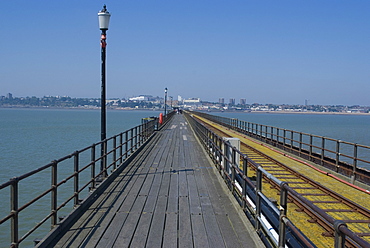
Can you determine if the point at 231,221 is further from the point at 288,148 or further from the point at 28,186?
the point at 288,148

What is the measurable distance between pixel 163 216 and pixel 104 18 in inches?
266

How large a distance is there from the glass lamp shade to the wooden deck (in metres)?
4.53

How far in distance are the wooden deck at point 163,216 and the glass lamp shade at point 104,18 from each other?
453cm

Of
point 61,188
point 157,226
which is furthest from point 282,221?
point 61,188

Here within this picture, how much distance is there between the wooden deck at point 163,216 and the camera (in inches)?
239

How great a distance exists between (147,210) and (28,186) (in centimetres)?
1319

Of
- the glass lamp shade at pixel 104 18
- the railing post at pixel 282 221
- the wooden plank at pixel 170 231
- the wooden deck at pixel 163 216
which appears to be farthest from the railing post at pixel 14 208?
the glass lamp shade at pixel 104 18

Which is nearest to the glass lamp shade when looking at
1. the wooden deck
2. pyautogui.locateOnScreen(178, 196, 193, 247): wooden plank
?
the wooden deck

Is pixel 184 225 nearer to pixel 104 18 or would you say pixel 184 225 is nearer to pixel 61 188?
pixel 104 18

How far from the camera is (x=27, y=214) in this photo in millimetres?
14148

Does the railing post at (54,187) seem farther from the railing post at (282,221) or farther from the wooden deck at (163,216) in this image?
the railing post at (282,221)

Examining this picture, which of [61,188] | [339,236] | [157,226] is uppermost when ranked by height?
[339,236]

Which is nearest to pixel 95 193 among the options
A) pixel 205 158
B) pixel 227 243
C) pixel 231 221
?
pixel 231 221

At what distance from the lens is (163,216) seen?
740cm
